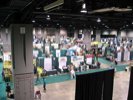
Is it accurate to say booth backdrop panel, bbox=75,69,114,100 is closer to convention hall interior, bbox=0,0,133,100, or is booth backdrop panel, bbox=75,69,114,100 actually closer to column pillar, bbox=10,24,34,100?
convention hall interior, bbox=0,0,133,100

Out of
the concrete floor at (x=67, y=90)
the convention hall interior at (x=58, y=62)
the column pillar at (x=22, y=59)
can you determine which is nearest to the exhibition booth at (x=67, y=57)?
the convention hall interior at (x=58, y=62)

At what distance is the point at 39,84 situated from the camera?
1530cm

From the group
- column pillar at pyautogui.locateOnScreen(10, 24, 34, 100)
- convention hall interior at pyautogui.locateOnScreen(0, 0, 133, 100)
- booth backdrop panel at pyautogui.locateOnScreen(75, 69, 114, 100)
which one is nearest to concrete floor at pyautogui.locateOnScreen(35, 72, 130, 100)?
convention hall interior at pyautogui.locateOnScreen(0, 0, 133, 100)

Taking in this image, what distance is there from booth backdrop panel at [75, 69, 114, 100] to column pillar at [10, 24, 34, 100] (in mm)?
5839

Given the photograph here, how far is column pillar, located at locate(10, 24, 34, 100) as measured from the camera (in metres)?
9.98

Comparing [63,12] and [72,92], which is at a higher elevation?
[63,12]

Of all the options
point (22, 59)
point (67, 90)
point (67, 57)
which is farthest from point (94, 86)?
point (67, 57)

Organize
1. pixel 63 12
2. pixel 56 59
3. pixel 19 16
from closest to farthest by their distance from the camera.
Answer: pixel 19 16, pixel 63 12, pixel 56 59

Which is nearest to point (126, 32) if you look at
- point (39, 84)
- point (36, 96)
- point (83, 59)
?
point (83, 59)

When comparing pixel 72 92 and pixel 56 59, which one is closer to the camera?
pixel 72 92

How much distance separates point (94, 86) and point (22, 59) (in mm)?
5945

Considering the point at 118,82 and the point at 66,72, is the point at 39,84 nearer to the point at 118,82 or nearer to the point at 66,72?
the point at 66,72

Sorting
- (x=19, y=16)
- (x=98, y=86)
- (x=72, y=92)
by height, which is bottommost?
(x=72, y=92)

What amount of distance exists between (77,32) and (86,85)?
34.4m
